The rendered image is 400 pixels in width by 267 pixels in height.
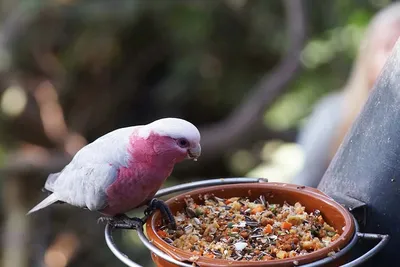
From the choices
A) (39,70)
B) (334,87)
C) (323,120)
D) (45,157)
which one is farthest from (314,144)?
(39,70)

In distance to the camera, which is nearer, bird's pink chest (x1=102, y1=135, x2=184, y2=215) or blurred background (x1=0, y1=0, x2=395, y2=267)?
bird's pink chest (x1=102, y1=135, x2=184, y2=215)

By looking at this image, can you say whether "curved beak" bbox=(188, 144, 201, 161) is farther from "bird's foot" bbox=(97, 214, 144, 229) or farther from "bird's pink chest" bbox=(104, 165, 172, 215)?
"bird's foot" bbox=(97, 214, 144, 229)

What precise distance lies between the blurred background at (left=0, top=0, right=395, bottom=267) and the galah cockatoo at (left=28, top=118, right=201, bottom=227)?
2416 millimetres

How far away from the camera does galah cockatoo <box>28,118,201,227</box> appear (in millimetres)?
1350

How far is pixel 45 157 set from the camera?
3.99m

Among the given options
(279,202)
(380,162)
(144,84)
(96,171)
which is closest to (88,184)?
(96,171)

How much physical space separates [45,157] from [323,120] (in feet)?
7.34

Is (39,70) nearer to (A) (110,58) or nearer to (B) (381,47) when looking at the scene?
(A) (110,58)

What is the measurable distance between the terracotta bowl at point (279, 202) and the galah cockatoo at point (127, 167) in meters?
0.10

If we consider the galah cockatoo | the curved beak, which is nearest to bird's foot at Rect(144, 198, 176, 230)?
the galah cockatoo

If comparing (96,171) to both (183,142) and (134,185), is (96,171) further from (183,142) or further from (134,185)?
(183,142)

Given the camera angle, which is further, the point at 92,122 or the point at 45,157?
the point at 92,122

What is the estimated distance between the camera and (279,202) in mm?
1343

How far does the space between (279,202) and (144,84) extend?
138 inches
